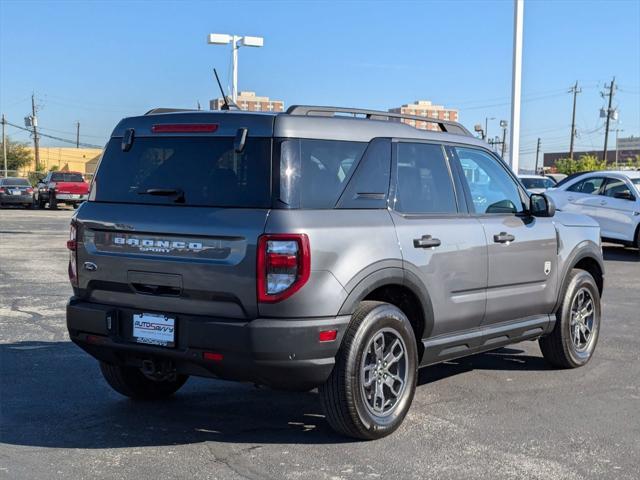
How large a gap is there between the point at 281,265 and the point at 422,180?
153 cm

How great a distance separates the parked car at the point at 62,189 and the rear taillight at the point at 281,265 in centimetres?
3498

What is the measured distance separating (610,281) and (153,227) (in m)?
10.1

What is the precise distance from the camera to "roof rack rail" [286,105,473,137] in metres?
5.10

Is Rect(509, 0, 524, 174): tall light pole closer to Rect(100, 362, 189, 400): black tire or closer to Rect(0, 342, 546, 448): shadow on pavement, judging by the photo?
Rect(0, 342, 546, 448): shadow on pavement

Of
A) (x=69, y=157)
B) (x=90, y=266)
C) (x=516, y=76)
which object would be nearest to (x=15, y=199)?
(x=516, y=76)

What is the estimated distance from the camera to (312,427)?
17.5ft

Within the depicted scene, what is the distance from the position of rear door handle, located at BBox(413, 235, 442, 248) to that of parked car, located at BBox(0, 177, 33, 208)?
37.8 metres

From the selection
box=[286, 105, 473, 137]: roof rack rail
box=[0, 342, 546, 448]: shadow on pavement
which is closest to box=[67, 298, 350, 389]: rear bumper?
box=[0, 342, 546, 448]: shadow on pavement

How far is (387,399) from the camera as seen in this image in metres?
5.27

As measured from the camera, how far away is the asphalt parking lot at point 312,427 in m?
4.59

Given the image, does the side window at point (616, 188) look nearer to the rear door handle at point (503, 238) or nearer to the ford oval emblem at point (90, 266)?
the rear door handle at point (503, 238)

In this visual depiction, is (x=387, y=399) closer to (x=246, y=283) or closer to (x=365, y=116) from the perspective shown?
(x=246, y=283)

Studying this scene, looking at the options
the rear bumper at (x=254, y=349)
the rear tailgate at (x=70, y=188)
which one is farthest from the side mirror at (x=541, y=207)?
the rear tailgate at (x=70, y=188)

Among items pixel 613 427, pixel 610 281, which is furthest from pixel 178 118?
pixel 610 281
